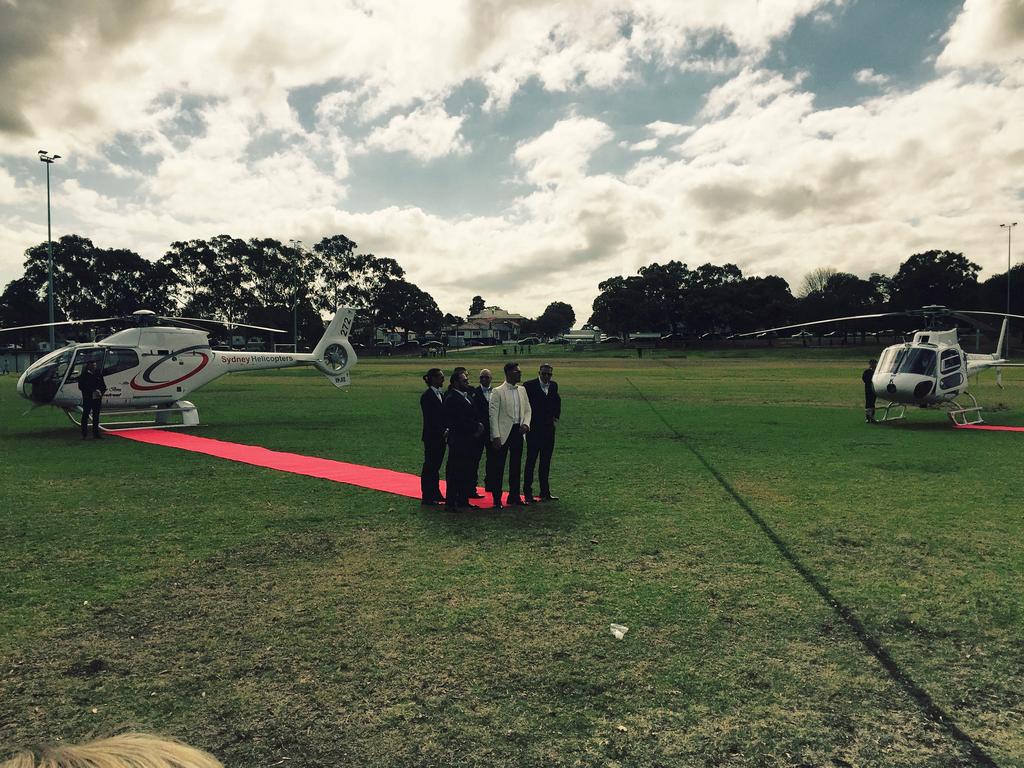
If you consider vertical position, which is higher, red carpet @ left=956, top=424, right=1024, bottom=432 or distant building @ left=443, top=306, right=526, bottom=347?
distant building @ left=443, top=306, right=526, bottom=347

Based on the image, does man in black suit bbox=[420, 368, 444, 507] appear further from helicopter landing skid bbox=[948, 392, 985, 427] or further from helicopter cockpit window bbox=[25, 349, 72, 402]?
helicopter landing skid bbox=[948, 392, 985, 427]

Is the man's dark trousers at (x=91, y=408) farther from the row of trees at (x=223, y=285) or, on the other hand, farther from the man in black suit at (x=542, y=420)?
the row of trees at (x=223, y=285)

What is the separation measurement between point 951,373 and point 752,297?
7758cm

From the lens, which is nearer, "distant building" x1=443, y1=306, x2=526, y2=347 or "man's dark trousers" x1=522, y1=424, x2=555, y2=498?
"man's dark trousers" x1=522, y1=424, x2=555, y2=498

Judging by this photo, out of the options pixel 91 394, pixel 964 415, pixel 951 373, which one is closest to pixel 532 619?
pixel 91 394

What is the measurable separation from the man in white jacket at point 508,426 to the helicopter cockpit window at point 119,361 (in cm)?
1292

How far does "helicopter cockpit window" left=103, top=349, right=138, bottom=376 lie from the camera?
17.2 meters

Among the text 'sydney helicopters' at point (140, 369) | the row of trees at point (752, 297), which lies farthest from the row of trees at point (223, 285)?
the text 'sydney helicopters' at point (140, 369)

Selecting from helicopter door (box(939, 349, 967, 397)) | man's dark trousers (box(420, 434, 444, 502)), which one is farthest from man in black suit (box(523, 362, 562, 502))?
helicopter door (box(939, 349, 967, 397))

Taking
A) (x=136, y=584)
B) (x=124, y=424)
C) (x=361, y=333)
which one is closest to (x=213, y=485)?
(x=136, y=584)

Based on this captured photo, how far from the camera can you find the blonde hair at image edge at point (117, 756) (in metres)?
0.85

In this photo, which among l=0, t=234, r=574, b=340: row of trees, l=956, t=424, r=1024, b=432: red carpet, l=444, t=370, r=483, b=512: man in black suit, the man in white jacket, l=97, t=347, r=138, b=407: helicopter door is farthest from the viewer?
l=0, t=234, r=574, b=340: row of trees

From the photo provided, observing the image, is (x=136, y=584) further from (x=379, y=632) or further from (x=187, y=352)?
(x=187, y=352)

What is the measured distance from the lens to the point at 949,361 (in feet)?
57.3
